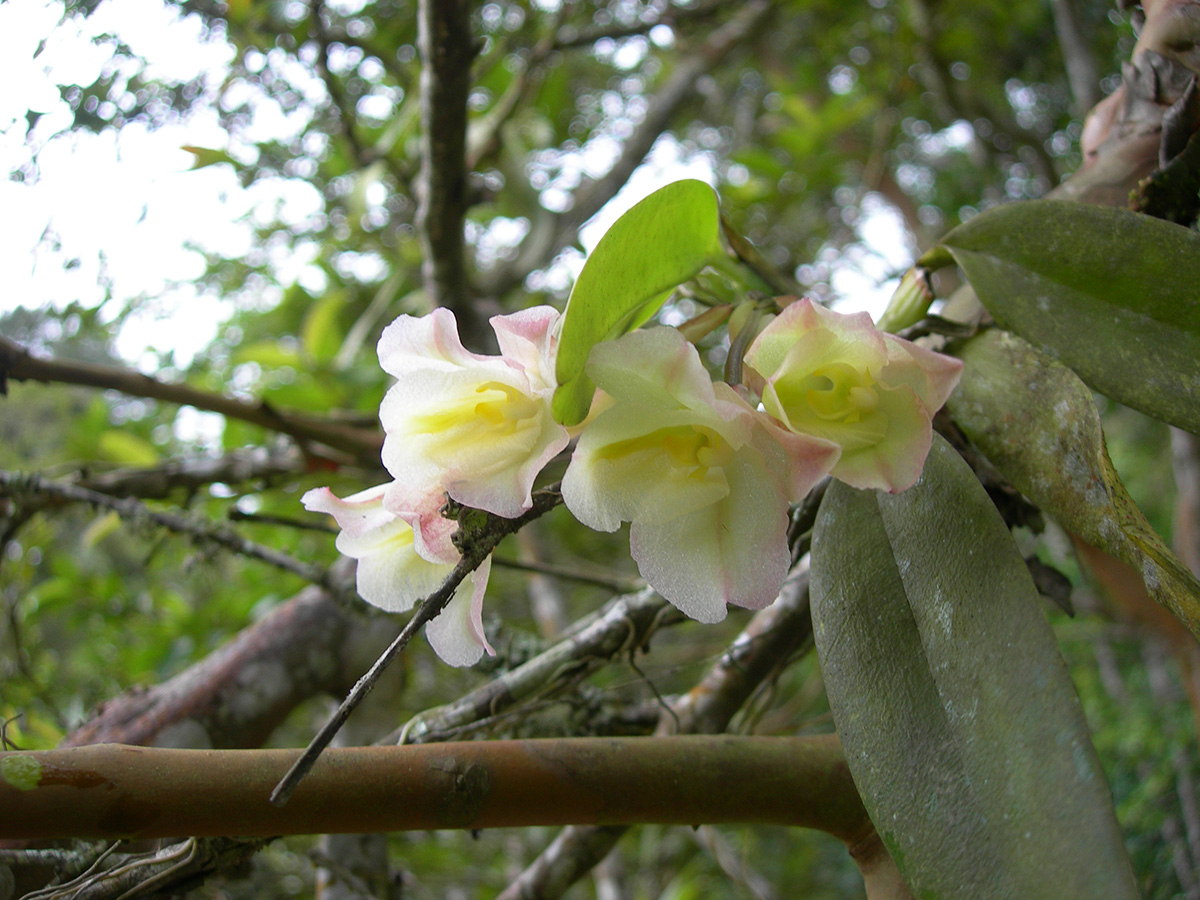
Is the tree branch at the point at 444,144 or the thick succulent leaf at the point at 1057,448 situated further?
the tree branch at the point at 444,144

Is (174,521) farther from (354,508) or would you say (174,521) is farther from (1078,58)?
(1078,58)

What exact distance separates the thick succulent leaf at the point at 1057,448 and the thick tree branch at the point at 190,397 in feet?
2.25

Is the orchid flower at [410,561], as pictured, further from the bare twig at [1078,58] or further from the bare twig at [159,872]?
the bare twig at [1078,58]

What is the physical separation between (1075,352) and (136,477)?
0.94m

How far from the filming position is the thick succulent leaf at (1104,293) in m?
0.38

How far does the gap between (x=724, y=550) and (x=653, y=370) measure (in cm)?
9

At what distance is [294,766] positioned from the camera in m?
0.32

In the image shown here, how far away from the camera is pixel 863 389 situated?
0.35 metres

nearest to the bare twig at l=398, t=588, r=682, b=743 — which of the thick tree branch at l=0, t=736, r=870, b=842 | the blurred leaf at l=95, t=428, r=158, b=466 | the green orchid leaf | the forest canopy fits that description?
the forest canopy

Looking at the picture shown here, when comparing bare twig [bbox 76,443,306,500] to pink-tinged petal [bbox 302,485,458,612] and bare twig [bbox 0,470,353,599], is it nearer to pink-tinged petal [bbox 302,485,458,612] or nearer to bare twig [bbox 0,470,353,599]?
bare twig [bbox 0,470,353,599]

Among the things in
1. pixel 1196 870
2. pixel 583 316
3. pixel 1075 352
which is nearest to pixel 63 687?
pixel 583 316

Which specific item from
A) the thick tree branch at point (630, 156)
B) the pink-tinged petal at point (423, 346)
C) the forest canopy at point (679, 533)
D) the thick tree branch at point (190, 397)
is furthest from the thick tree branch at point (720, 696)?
the thick tree branch at point (630, 156)

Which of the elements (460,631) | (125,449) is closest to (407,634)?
(460,631)

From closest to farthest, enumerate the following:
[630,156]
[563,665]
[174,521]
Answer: [563,665]
[174,521]
[630,156]
